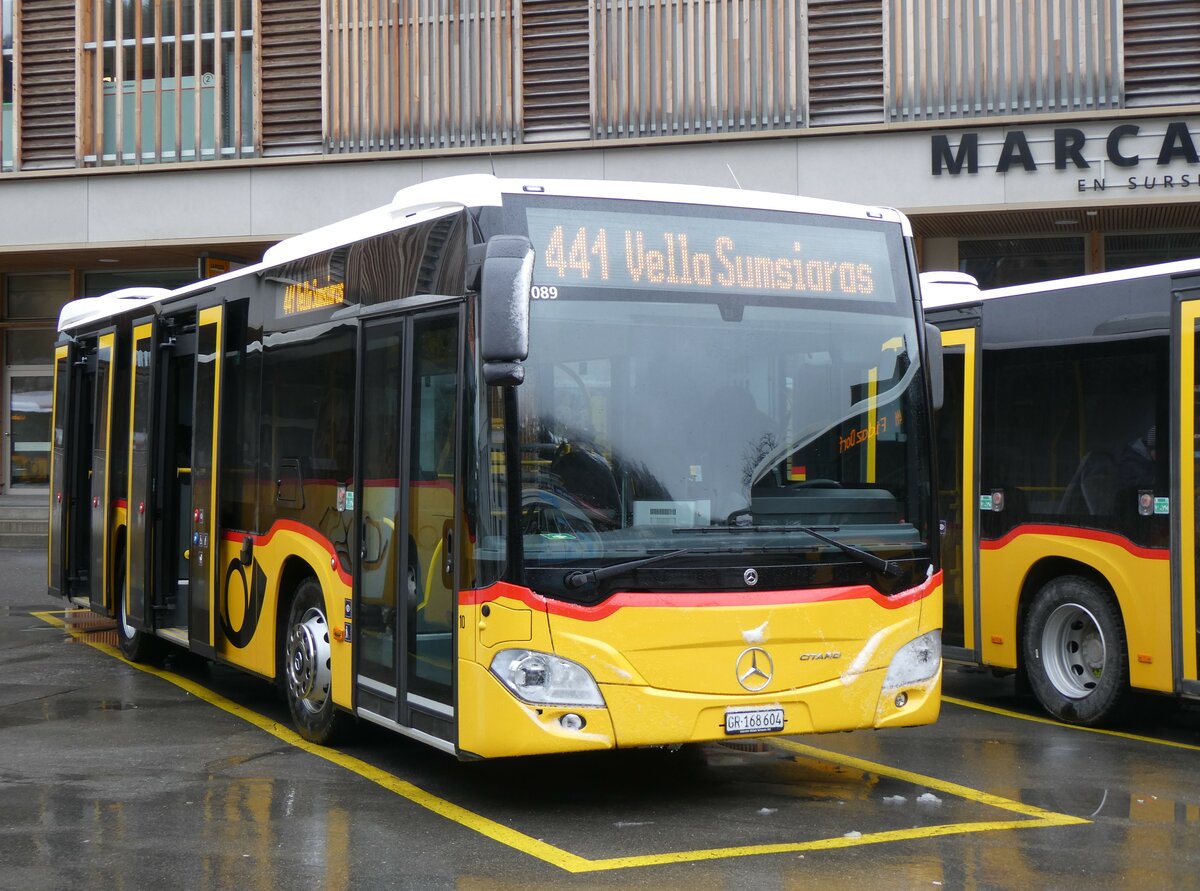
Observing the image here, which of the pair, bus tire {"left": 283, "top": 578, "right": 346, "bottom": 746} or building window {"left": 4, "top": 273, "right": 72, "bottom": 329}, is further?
building window {"left": 4, "top": 273, "right": 72, "bottom": 329}

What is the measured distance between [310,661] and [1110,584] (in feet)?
15.7

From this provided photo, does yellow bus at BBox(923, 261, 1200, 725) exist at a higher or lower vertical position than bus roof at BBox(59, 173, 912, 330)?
lower

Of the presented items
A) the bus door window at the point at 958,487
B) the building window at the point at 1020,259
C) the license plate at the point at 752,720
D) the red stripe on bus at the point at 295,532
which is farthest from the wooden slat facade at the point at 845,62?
the license plate at the point at 752,720

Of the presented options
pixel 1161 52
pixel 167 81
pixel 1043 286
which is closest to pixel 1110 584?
pixel 1043 286

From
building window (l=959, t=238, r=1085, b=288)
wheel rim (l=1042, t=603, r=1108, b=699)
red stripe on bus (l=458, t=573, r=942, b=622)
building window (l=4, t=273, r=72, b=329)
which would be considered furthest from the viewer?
building window (l=4, t=273, r=72, b=329)

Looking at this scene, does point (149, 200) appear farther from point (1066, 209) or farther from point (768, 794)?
point (768, 794)

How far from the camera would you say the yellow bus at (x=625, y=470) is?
22.1 feet

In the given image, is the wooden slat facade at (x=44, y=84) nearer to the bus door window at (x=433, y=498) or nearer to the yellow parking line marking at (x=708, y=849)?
the yellow parking line marking at (x=708, y=849)

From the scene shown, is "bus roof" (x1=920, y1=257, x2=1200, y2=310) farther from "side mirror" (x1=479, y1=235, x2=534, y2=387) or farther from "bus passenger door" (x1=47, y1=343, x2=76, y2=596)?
"bus passenger door" (x1=47, y1=343, x2=76, y2=596)

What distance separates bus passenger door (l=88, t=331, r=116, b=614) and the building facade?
23.5ft

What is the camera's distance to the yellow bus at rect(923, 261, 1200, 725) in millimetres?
8914

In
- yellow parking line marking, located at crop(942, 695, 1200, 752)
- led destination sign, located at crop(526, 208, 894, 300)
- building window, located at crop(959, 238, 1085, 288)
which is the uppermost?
building window, located at crop(959, 238, 1085, 288)

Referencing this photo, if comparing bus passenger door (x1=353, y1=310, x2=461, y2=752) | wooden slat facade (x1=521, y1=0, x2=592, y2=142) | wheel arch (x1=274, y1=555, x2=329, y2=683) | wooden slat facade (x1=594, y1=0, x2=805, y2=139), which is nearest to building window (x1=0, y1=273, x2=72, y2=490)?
wooden slat facade (x1=521, y1=0, x2=592, y2=142)

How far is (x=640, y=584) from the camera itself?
6805mm
